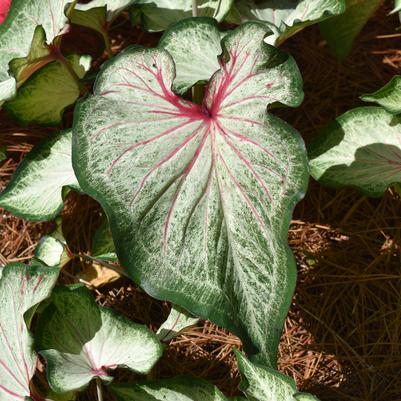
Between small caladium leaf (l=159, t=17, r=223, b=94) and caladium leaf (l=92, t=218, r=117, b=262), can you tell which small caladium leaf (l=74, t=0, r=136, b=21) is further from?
caladium leaf (l=92, t=218, r=117, b=262)

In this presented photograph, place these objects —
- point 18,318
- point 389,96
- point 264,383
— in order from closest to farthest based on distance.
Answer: point 264,383
point 18,318
point 389,96

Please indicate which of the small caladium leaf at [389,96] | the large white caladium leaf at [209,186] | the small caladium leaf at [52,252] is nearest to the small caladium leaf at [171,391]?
the large white caladium leaf at [209,186]

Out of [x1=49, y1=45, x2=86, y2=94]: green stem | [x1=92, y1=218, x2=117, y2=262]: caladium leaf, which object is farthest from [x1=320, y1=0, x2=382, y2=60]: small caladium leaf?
[x1=92, y1=218, x2=117, y2=262]: caladium leaf

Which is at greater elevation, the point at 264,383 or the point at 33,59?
the point at 33,59

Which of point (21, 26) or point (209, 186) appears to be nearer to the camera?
point (209, 186)

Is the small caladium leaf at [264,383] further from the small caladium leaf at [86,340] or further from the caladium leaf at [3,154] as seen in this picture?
the caladium leaf at [3,154]

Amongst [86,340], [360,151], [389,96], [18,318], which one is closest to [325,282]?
[360,151]

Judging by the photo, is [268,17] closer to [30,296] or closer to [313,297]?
[313,297]

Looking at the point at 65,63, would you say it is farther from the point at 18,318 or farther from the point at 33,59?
the point at 18,318
